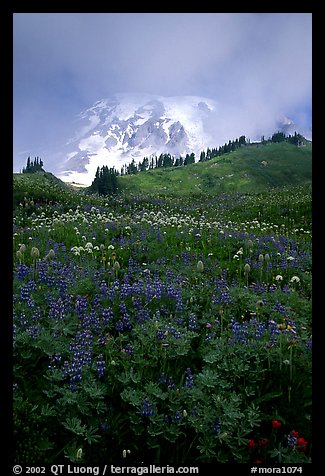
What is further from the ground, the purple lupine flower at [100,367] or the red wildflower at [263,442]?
the purple lupine flower at [100,367]

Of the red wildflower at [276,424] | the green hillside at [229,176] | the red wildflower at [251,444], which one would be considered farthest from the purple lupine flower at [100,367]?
the green hillside at [229,176]

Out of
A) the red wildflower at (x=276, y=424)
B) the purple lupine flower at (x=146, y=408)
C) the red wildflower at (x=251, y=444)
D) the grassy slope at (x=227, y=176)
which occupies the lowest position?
the red wildflower at (x=251, y=444)

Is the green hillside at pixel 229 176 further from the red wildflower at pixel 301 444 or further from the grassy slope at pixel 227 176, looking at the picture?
the red wildflower at pixel 301 444

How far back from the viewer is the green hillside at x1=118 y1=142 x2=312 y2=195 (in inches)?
3738

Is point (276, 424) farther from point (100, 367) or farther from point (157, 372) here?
point (100, 367)

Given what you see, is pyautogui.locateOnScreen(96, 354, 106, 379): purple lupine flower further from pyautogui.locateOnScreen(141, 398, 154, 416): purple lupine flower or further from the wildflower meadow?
pyautogui.locateOnScreen(141, 398, 154, 416): purple lupine flower

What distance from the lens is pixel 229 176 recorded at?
105 meters

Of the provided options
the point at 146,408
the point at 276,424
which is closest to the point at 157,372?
the point at 146,408

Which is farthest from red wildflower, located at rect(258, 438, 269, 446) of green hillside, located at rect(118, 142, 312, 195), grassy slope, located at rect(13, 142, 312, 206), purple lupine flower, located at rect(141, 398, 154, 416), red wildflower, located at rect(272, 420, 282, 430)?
green hillside, located at rect(118, 142, 312, 195)

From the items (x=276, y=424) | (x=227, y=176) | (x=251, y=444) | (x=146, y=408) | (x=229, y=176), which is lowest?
(x=251, y=444)

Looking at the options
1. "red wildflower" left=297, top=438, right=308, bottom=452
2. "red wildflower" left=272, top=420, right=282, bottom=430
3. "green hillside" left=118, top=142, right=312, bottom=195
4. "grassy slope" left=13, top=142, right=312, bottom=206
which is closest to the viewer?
"red wildflower" left=297, top=438, right=308, bottom=452

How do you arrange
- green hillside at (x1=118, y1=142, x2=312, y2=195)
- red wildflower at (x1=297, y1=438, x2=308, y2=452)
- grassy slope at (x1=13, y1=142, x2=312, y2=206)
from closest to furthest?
red wildflower at (x1=297, y1=438, x2=308, y2=452), grassy slope at (x1=13, y1=142, x2=312, y2=206), green hillside at (x1=118, y1=142, x2=312, y2=195)

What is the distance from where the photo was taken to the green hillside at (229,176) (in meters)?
94.9
